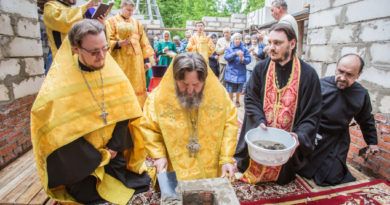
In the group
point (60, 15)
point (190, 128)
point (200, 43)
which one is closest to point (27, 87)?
point (60, 15)

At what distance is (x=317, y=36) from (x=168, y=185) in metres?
4.01

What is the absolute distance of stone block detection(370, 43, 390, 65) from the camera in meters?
3.01

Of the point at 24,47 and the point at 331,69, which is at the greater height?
the point at 24,47

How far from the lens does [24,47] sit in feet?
11.7

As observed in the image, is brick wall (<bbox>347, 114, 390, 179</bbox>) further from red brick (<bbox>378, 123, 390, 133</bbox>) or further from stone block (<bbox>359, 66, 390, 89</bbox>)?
stone block (<bbox>359, 66, 390, 89</bbox>)

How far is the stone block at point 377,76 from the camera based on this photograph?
9.98 feet

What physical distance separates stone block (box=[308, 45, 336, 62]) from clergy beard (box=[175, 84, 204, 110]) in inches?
114

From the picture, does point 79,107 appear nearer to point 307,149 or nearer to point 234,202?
point 234,202

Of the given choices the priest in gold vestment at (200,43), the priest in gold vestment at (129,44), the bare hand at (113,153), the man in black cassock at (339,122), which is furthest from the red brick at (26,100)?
the priest in gold vestment at (200,43)

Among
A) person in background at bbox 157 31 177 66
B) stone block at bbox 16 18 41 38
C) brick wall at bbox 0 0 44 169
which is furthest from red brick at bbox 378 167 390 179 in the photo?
person in background at bbox 157 31 177 66

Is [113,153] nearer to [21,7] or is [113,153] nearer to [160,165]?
[160,165]

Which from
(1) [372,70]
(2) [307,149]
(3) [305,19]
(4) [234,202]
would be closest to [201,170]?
(4) [234,202]

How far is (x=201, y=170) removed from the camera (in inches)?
88.8

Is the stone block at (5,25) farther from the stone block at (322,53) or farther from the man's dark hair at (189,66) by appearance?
the stone block at (322,53)
